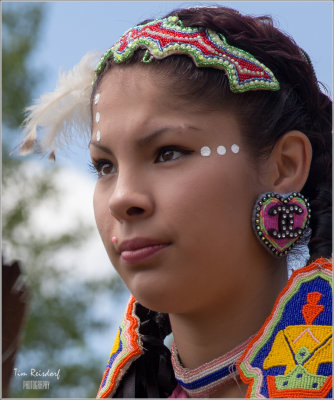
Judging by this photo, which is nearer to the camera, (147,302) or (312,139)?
(147,302)

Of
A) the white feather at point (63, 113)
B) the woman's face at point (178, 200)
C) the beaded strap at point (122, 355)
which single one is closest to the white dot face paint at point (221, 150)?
the woman's face at point (178, 200)

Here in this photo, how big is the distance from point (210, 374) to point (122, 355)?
0.42m

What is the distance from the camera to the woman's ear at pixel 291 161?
2.24m

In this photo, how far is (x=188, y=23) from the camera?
2316mm

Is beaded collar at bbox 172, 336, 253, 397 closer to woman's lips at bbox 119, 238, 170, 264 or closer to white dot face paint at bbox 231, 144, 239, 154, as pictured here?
woman's lips at bbox 119, 238, 170, 264

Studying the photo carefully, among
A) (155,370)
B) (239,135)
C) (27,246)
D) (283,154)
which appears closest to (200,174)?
(239,135)

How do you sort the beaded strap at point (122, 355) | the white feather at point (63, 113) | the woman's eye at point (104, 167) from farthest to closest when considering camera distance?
the white feather at point (63, 113) < the beaded strap at point (122, 355) < the woman's eye at point (104, 167)

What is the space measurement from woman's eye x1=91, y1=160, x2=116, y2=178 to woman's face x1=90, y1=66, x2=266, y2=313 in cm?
12

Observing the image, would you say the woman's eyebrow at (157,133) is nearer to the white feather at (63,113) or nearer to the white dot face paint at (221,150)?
the white dot face paint at (221,150)

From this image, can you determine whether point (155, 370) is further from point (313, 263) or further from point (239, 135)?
point (239, 135)

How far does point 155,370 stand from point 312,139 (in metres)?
1.04

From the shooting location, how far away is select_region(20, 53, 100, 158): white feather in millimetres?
2629

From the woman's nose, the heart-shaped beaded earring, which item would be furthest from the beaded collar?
the woman's nose

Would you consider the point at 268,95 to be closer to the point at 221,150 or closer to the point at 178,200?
the point at 221,150
